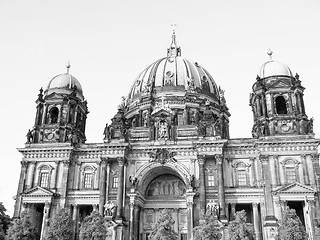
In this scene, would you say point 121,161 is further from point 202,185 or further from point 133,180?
point 202,185

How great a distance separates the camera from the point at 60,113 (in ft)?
171

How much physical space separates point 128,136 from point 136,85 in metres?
17.2

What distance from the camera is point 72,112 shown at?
174ft

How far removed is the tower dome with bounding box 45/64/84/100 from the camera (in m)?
53.9

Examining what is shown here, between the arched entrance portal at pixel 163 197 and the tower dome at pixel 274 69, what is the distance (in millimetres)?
17192

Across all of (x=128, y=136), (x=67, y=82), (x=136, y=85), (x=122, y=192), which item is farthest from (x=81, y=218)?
(x=136, y=85)

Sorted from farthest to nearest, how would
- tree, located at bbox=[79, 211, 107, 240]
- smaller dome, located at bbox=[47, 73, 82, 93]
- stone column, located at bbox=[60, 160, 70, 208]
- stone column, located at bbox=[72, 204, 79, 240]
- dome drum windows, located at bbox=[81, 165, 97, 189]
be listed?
1. smaller dome, located at bbox=[47, 73, 82, 93]
2. dome drum windows, located at bbox=[81, 165, 97, 189]
3. stone column, located at bbox=[60, 160, 70, 208]
4. stone column, located at bbox=[72, 204, 79, 240]
5. tree, located at bbox=[79, 211, 107, 240]

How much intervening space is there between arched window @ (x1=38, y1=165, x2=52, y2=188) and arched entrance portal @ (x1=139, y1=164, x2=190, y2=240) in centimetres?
1123

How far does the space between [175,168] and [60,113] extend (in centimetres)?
1676

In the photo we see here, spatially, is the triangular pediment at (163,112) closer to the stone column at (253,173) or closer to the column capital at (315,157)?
the stone column at (253,173)

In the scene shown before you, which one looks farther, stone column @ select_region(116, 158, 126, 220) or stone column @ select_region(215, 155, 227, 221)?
stone column @ select_region(116, 158, 126, 220)

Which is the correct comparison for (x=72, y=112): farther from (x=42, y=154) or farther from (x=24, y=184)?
(x=24, y=184)

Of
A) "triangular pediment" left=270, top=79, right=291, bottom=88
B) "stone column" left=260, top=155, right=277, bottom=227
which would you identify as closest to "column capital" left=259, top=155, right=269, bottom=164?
"stone column" left=260, top=155, right=277, bottom=227

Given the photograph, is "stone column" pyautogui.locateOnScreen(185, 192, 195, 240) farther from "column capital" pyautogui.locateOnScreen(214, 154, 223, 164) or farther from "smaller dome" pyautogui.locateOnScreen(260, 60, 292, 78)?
"smaller dome" pyautogui.locateOnScreen(260, 60, 292, 78)
